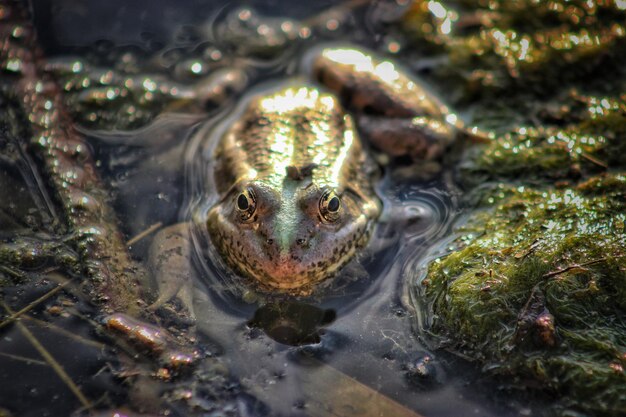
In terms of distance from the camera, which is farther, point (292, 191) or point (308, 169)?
point (308, 169)

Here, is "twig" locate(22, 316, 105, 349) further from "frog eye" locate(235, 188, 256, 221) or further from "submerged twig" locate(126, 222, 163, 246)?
"frog eye" locate(235, 188, 256, 221)

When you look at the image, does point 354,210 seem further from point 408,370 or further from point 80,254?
point 80,254

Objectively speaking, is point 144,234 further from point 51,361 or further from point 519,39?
point 519,39

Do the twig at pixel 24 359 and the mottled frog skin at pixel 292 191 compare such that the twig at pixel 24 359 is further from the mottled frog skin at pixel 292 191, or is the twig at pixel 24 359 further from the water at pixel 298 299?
the mottled frog skin at pixel 292 191

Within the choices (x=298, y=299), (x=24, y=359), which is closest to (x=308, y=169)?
(x=298, y=299)

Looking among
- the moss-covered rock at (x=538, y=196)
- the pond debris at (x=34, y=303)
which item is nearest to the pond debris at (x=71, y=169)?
the pond debris at (x=34, y=303)

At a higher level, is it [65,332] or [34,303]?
[34,303]
